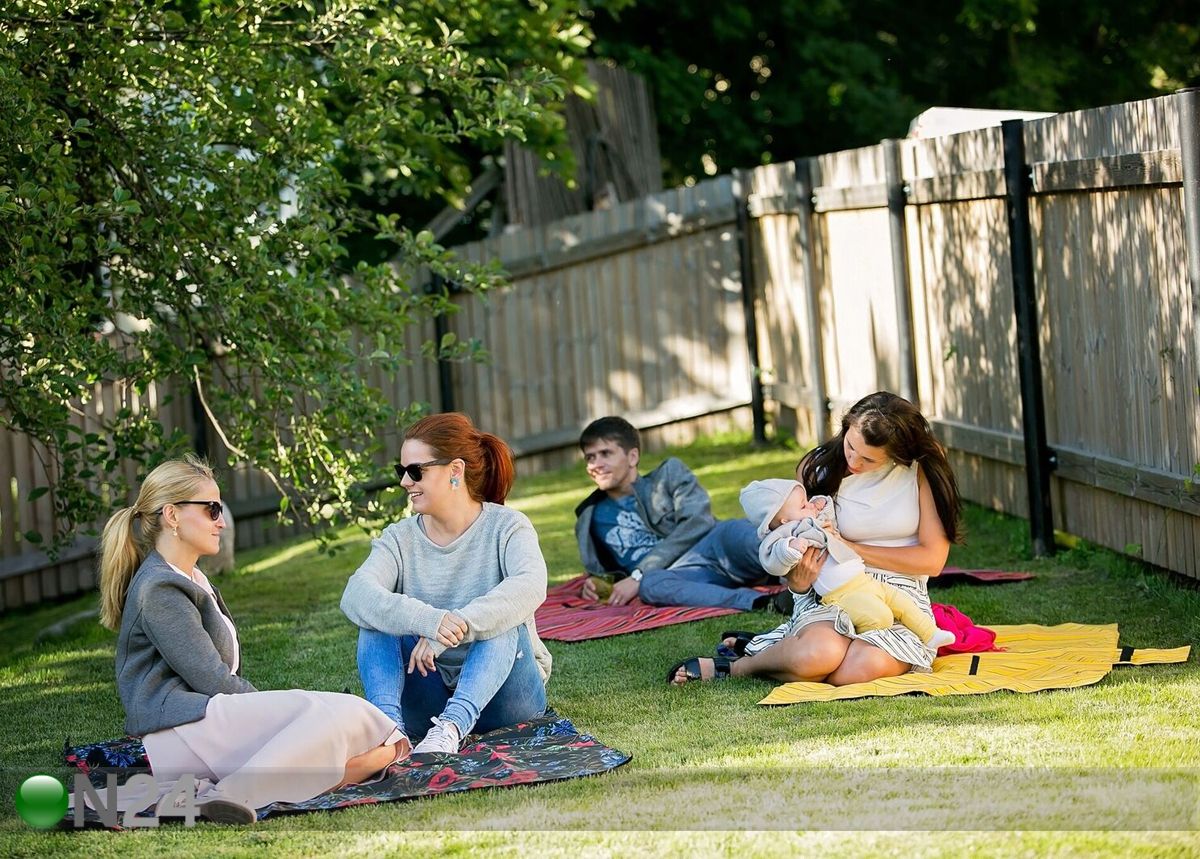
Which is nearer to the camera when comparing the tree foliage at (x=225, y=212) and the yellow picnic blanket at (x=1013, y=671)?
the yellow picnic blanket at (x=1013, y=671)

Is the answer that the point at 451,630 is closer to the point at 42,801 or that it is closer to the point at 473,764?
the point at 473,764

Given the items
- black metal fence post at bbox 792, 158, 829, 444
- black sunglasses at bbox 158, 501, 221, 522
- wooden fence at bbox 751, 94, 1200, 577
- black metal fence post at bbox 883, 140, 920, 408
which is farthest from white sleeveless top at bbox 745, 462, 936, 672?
black metal fence post at bbox 792, 158, 829, 444

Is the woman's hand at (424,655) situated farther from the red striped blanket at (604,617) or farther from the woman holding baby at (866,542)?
the red striped blanket at (604,617)

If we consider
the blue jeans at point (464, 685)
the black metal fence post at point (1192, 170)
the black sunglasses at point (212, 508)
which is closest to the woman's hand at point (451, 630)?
the blue jeans at point (464, 685)

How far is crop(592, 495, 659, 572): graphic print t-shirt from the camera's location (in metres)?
7.63

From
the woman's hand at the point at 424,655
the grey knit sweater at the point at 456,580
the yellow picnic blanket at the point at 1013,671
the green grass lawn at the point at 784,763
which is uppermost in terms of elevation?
the grey knit sweater at the point at 456,580

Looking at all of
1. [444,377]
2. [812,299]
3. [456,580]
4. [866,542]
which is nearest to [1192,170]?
[866,542]

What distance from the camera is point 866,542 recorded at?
5750 mm

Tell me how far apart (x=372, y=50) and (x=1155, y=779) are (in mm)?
4625

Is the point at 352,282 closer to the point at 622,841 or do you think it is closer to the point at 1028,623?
the point at 1028,623

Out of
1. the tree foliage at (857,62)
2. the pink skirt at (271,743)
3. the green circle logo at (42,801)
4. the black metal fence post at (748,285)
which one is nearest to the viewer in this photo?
the green circle logo at (42,801)

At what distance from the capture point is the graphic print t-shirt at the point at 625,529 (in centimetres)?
763

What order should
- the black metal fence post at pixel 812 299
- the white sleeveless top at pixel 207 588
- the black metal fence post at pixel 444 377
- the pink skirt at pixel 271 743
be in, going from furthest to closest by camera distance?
the black metal fence post at pixel 444 377 < the black metal fence post at pixel 812 299 < the white sleeveless top at pixel 207 588 < the pink skirt at pixel 271 743

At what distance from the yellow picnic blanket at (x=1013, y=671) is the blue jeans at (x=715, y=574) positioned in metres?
1.54
